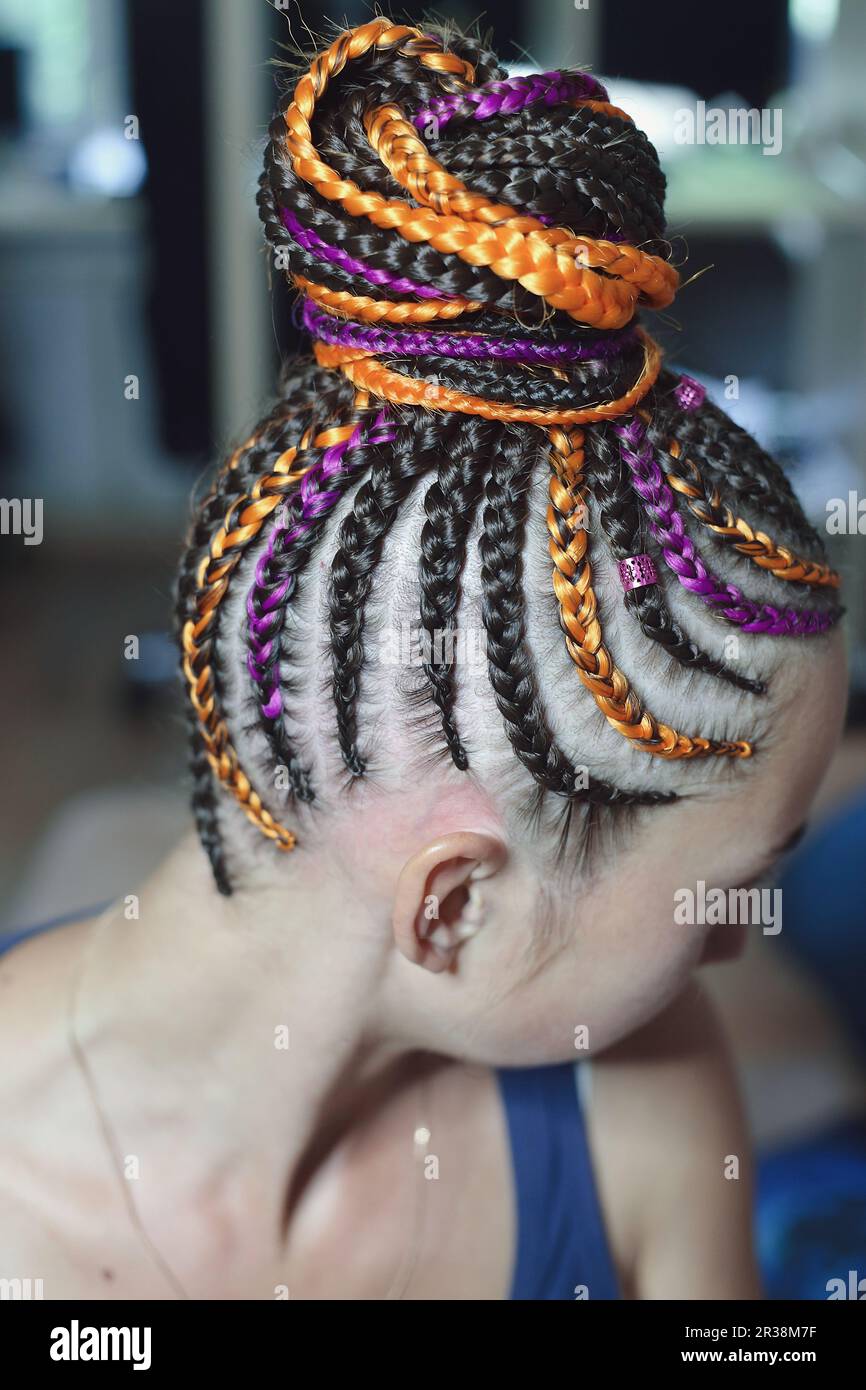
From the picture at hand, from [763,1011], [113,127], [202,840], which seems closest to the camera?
[202,840]

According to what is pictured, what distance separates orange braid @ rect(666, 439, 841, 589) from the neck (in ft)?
1.05

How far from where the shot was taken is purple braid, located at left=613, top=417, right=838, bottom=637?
2.31 ft

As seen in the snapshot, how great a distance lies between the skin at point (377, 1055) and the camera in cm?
77

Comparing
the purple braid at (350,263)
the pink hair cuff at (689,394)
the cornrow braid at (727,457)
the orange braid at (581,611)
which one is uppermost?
the purple braid at (350,263)

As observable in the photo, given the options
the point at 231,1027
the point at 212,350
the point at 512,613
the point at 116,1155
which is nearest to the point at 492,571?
the point at 512,613

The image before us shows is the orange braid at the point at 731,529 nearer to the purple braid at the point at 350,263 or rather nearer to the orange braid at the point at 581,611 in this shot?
the orange braid at the point at 581,611

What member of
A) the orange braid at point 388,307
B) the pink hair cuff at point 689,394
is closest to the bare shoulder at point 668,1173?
the pink hair cuff at point 689,394

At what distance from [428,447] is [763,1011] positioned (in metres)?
1.11

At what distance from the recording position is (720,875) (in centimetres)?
79

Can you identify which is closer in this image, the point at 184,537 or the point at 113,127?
the point at 184,537

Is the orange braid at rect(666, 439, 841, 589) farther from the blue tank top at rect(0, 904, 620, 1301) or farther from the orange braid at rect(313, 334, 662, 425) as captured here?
the blue tank top at rect(0, 904, 620, 1301)

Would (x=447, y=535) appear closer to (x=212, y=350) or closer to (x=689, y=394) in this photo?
(x=689, y=394)
